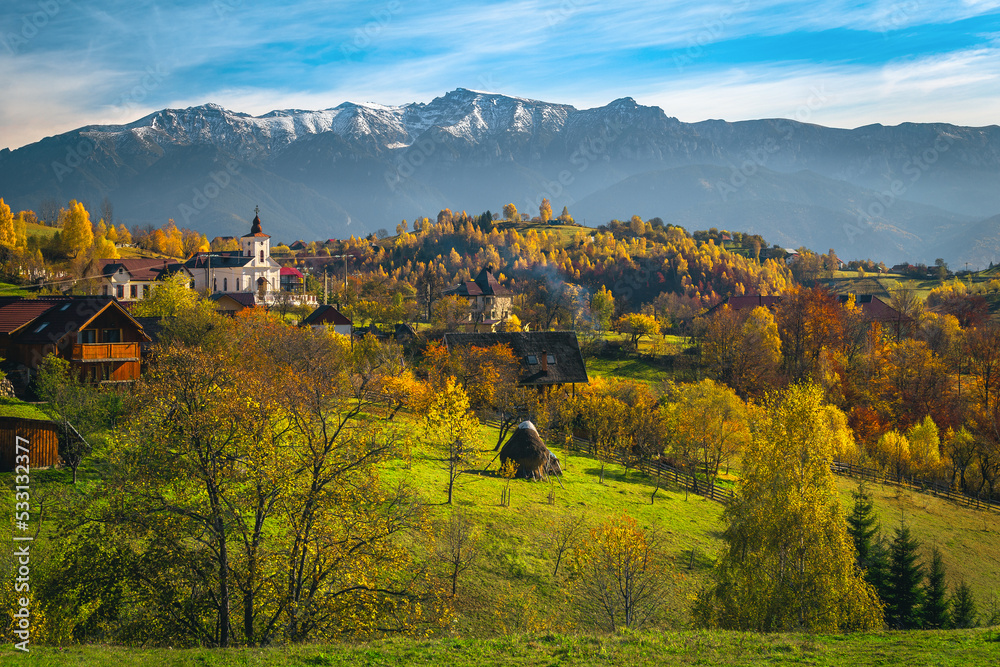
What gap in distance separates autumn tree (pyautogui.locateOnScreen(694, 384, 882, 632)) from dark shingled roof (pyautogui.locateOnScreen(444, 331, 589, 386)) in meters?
34.3

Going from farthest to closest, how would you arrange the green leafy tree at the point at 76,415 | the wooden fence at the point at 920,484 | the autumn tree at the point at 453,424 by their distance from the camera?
the wooden fence at the point at 920,484 → the autumn tree at the point at 453,424 → the green leafy tree at the point at 76,415

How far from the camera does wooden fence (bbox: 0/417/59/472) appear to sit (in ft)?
75.5

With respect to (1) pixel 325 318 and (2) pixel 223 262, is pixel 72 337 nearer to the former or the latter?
(1) pixel 325 318

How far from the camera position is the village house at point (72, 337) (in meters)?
37.6

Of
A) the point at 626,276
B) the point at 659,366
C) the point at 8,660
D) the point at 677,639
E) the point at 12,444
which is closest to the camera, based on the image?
the point at 8,660

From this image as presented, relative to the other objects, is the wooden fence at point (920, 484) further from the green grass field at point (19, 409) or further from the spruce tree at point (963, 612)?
the green grass field at point (19, 409)

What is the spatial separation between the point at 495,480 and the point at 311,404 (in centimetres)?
2091

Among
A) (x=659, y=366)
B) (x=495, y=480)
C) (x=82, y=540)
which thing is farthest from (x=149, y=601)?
(x=659, y=366)

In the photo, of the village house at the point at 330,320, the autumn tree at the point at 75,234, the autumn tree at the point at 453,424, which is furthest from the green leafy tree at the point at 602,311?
the autumn tree at the point at 75,234

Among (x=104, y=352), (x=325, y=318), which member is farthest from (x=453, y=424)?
(x=325, y=318)

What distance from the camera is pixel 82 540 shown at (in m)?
15.2

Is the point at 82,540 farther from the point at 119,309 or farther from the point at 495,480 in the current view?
the point at 119,309

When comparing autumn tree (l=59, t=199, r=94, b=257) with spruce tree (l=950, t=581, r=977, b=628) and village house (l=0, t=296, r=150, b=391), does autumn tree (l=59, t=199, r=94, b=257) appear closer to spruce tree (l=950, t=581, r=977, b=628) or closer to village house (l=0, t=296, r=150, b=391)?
village house (l=0, t=296, r=150, b=391)

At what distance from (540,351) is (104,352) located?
3670 cm
